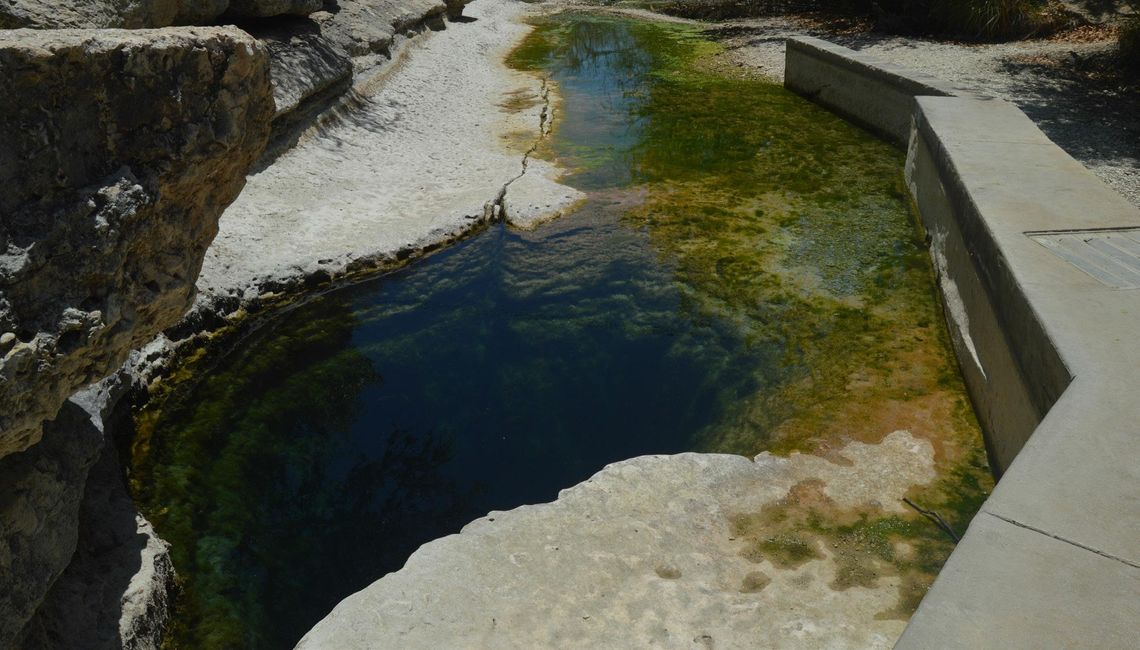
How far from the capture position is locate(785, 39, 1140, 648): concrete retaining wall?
2.05m

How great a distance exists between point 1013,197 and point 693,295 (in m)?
1.91

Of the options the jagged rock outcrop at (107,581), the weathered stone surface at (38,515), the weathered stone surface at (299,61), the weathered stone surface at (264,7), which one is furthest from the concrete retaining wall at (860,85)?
the weathered stone surface at (38,515)

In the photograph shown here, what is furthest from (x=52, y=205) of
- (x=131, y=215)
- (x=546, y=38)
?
(x=546, y=38)

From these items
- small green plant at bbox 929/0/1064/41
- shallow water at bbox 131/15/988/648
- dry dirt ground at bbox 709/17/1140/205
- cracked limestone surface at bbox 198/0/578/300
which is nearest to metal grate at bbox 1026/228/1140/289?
shallow water at bbox 131/15/988/648

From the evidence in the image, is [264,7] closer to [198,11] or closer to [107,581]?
[198,11]

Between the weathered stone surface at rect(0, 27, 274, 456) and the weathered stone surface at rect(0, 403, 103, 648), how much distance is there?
0.30 metres

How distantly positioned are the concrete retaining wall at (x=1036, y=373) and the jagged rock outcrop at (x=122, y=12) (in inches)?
175

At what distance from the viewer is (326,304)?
5.61m

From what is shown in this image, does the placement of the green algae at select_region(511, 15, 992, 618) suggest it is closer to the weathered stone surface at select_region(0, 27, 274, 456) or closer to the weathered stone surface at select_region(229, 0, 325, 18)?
the weathered stone surface at select_region(0, 27, 274, 456)

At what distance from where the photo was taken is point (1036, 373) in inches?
132

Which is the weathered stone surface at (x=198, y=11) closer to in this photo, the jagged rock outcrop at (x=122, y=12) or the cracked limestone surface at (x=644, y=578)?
the jagged rock outcrop at (x=122, y=12)

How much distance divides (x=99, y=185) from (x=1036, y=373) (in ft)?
11.0

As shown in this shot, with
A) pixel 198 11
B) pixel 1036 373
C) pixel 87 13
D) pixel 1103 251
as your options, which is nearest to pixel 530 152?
pixel 198 11

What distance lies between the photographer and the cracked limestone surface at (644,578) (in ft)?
8.85
